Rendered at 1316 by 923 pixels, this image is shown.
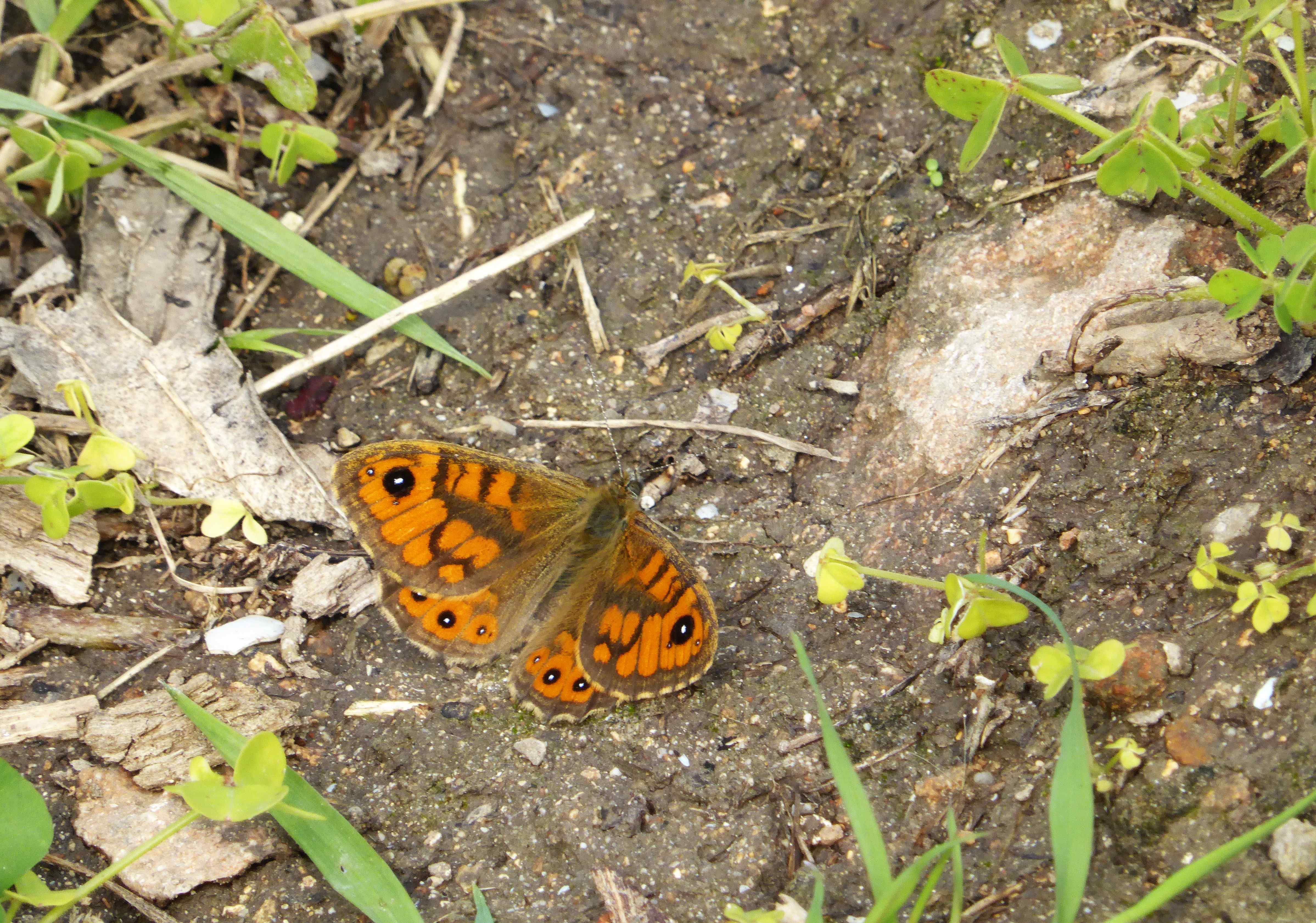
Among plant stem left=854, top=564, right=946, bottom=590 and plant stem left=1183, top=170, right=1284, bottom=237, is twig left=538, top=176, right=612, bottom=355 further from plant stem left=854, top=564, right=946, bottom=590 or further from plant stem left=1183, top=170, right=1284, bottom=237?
plant stem left=1183, top=170, right=1284, bottom=237

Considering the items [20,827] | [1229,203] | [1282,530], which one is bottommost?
[20,827]

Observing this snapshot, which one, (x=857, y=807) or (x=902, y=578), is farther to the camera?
(x=902, y=578)

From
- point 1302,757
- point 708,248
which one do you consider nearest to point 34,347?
point 708,248

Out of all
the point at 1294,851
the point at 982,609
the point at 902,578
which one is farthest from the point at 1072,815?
the point at 902,578

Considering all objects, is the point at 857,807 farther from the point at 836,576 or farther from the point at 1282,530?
the point at 1282,530

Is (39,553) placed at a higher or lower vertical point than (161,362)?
lower

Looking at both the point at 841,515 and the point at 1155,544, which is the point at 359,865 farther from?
the point at 1155,544

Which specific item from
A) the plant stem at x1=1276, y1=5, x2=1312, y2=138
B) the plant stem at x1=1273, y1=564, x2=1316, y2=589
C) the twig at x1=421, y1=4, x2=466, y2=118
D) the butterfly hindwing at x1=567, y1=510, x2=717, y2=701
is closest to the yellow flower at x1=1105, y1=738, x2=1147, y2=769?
the plant stem at x1=1273, y1=564, x2=1316, y2=589
